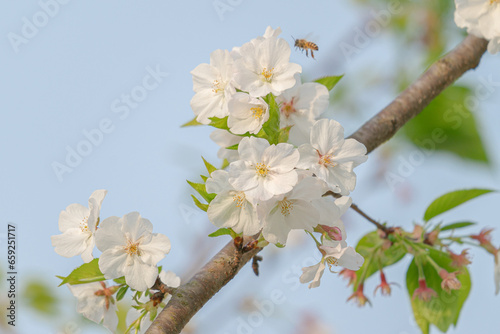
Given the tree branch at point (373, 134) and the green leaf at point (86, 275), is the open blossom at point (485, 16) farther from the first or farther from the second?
the green leaf at point (86, 275)

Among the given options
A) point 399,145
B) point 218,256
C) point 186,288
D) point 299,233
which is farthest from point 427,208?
point 299,233

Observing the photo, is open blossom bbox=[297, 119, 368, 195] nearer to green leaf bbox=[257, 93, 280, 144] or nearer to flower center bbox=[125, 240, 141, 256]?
green leaf bbox=[257, 93, 280, 144]

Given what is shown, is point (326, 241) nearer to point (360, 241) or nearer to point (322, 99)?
point (322, 99)

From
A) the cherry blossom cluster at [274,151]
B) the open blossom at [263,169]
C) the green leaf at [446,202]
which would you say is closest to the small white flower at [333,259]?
the cherry blossom cluster at [274,151]

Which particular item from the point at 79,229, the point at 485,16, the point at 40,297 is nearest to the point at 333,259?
the point at 79,229

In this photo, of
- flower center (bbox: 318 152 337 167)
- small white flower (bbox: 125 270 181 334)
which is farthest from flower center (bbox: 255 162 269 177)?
small white flower (bbox: 125 270 181 334)

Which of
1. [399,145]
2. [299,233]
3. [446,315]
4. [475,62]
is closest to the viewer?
[446,315]
